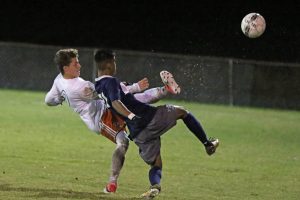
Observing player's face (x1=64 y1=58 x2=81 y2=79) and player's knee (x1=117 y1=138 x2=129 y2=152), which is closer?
player's knee (x1=117 y1=138 x2=129 y2=152)

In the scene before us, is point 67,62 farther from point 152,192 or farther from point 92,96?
point 152,192

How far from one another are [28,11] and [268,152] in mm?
23079

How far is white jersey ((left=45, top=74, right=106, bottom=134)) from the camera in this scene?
9617 mm

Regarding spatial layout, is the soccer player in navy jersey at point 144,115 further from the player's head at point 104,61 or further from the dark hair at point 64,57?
the dark hair at point 64,57

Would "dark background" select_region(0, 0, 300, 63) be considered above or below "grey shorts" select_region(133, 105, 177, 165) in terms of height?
above

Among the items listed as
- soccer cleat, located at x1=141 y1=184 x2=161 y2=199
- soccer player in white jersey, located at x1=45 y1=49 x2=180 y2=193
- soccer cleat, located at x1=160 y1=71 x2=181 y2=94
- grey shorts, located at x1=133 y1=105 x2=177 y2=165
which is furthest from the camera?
soccer player in white jersey, located at x1=45 y1=49 x2=180 y2=193

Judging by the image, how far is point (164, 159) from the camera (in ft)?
41.8

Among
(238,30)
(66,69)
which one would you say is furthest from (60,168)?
(238,30)

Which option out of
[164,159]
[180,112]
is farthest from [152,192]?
[164,159]

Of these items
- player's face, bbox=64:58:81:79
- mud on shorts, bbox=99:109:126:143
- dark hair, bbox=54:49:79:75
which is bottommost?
mud on shorts, bbox=99:109:126:143

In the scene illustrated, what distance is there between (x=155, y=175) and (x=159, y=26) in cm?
2418

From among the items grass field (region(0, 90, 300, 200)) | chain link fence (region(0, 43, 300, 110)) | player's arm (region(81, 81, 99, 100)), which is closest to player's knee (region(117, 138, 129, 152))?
grass field (region(0, 90, 300, 200))

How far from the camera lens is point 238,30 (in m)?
31.4

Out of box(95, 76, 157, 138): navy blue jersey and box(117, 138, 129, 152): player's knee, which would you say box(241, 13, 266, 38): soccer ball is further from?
box(117, 138, 129, 152): player's knee
